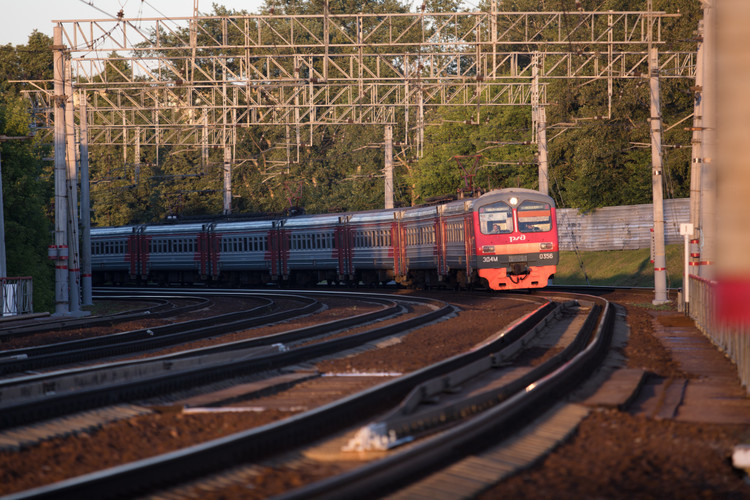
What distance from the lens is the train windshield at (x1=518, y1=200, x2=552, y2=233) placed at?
95.1 feet

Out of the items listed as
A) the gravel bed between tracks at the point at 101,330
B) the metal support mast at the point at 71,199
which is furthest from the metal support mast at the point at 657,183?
the metal support mast at the point at 71,199

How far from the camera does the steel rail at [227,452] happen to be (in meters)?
4.96

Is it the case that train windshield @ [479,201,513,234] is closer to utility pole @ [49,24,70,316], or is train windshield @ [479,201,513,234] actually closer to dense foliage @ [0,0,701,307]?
dense foliage @ [0,0,701,307]

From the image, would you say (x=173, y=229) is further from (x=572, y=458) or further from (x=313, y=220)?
(x=572, y=458)

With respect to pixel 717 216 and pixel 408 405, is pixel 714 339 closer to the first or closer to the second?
pixel 408 405

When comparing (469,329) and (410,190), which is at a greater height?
(410,190)

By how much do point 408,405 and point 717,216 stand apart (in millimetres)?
6157

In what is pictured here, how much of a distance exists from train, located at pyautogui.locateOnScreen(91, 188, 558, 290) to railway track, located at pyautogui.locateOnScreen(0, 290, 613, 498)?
17.4 metres

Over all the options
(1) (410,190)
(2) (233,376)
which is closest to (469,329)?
(2) (233,376)

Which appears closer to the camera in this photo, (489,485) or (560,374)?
(489,485)

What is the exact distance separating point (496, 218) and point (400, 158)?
42780 mm

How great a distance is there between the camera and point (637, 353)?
1366 centimetres

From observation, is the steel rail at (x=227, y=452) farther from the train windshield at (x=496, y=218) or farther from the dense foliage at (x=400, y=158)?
the train windshield at (x=496, y=218)

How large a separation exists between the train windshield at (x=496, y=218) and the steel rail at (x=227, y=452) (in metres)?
19.4
